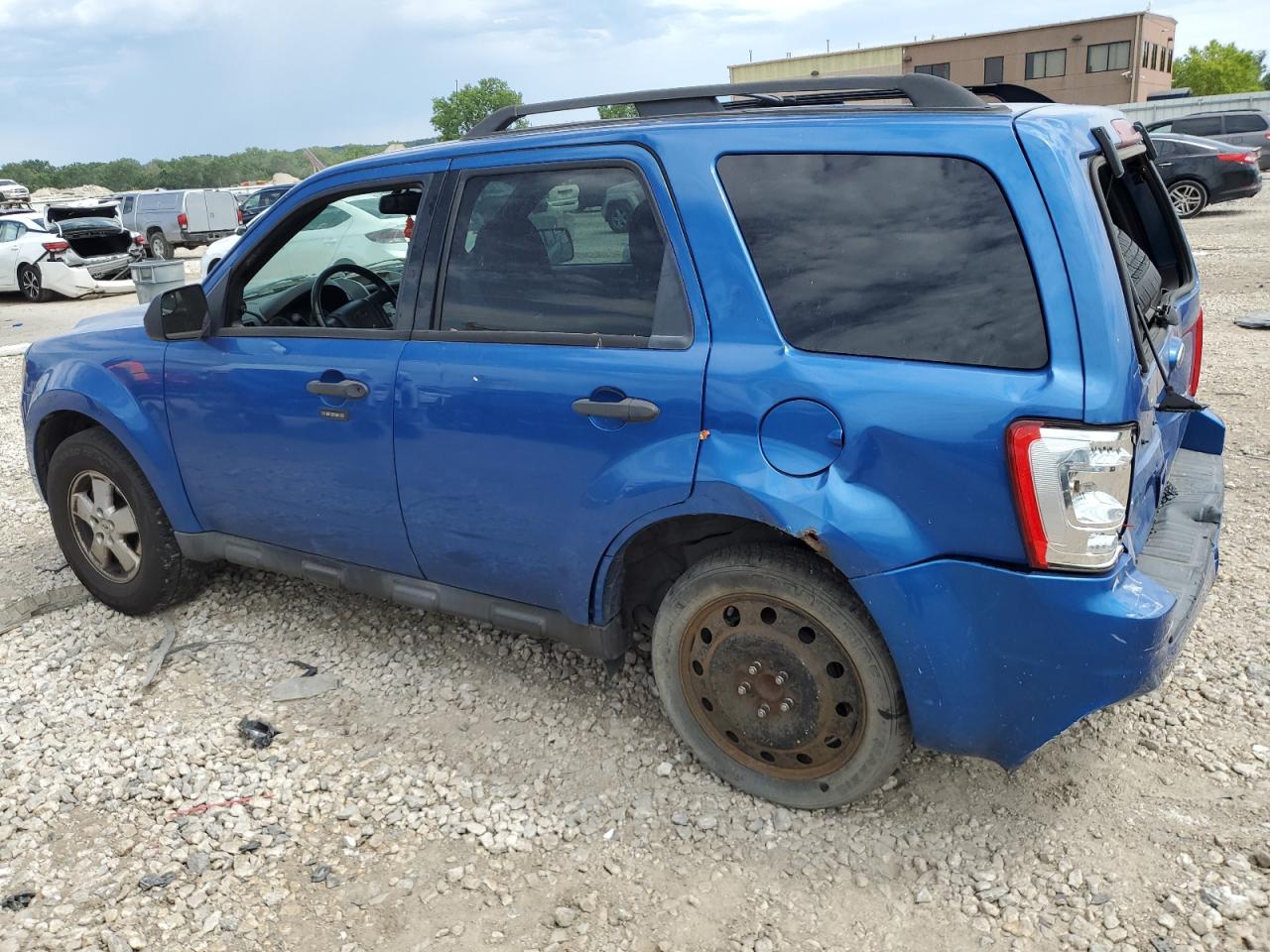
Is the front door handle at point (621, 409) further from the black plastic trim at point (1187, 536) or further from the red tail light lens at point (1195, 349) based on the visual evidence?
the red tail light lens at point (1195, 349)

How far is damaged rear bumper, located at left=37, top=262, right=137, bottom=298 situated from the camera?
17.3 metres

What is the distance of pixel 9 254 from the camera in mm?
17266

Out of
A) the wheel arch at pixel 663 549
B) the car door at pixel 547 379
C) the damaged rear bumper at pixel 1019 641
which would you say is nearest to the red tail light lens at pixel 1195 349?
the damaged rear bumper at pixel 1019 641

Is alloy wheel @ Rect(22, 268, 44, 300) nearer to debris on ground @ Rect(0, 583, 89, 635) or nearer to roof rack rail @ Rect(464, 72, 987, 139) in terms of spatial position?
debris on ground @ Rect(0, 583, 89, 635)

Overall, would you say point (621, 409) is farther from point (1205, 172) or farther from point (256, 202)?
point (256, 202)

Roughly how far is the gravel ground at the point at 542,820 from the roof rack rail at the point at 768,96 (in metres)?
1.93

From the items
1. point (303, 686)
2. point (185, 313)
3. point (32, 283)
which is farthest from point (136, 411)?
point (32, 283)

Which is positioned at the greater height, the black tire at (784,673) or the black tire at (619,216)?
the black tire at (619,216)

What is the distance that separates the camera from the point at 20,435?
783 centimetres

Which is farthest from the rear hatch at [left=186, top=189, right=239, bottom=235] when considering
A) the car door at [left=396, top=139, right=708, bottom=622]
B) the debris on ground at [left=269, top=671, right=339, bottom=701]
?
the car door at [left=396, top=139, right=708, bottom=622]

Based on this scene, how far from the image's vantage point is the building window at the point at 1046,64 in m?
58.6

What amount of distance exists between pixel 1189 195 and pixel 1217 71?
221ft

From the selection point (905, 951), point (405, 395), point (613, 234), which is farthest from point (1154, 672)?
point (405, 395)

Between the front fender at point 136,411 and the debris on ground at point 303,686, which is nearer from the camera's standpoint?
the debris on ground at point 303,686
